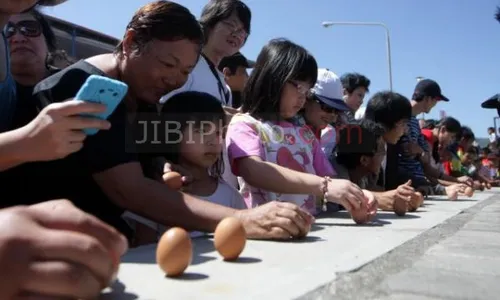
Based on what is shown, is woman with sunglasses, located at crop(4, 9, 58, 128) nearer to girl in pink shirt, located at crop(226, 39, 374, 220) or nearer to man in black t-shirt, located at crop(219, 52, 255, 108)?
girl in pink shirt, located at crop(226, 39, 374, 220)

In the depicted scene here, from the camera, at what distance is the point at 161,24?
178cm

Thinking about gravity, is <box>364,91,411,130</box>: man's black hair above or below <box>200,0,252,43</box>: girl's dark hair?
below

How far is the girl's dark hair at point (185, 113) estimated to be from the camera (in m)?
2.13

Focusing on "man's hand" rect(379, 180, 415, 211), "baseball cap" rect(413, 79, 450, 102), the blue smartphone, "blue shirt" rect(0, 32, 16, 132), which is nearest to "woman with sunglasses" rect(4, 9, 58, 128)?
"blue shirt" rect(0, 32, 16, 132)

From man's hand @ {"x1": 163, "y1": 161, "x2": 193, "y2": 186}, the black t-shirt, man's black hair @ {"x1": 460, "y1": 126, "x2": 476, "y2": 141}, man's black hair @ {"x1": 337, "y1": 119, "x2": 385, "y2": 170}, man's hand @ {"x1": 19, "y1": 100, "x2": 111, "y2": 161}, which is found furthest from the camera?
man's black hair @ {"x1": 460, "y1": 126, "x2": 476, "y2": 141}

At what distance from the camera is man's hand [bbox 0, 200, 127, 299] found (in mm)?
709

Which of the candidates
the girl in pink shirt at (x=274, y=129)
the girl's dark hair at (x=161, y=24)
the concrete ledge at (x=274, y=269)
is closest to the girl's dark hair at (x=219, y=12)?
the girl in pink shirt at (x=274, y=129)

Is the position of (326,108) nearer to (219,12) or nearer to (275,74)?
(275,74)

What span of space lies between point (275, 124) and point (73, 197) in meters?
1.17

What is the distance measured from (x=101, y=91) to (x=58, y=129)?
0.13 m

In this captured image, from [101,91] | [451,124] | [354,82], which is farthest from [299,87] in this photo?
[451,124]

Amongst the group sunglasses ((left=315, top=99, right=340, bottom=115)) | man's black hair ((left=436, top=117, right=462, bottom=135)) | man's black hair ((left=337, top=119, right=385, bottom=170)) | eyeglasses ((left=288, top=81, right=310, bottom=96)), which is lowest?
man's black hair ((left=337, top=119, right=385, bottom=170))

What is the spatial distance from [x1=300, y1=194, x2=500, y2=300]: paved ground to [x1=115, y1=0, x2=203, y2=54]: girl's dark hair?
3.49 ft

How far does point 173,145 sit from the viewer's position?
2182mm
